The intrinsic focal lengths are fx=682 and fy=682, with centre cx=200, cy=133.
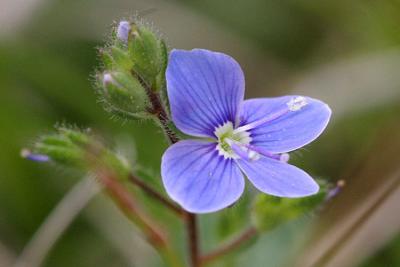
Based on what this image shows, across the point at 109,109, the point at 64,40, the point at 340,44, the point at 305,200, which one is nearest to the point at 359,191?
the point at 305,200

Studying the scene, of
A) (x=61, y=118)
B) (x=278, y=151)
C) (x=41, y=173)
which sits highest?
(x=278, y=151)

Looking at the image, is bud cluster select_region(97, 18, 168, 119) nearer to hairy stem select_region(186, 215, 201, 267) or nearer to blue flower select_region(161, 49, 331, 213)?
blue flower select_region(161, 49, 331, 213)

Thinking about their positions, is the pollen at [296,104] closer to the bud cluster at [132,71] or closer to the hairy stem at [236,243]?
the bud cluster at [132,71]

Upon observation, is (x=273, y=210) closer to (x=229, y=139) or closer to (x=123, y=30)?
(x=229, y=139)

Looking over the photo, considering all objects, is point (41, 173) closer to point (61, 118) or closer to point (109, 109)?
point (61, 118)

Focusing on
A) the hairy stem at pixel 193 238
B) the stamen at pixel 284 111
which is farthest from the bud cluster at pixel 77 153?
the stamen at pixel 284 111

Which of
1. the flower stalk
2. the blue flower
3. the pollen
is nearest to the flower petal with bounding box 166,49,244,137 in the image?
the blue flower
